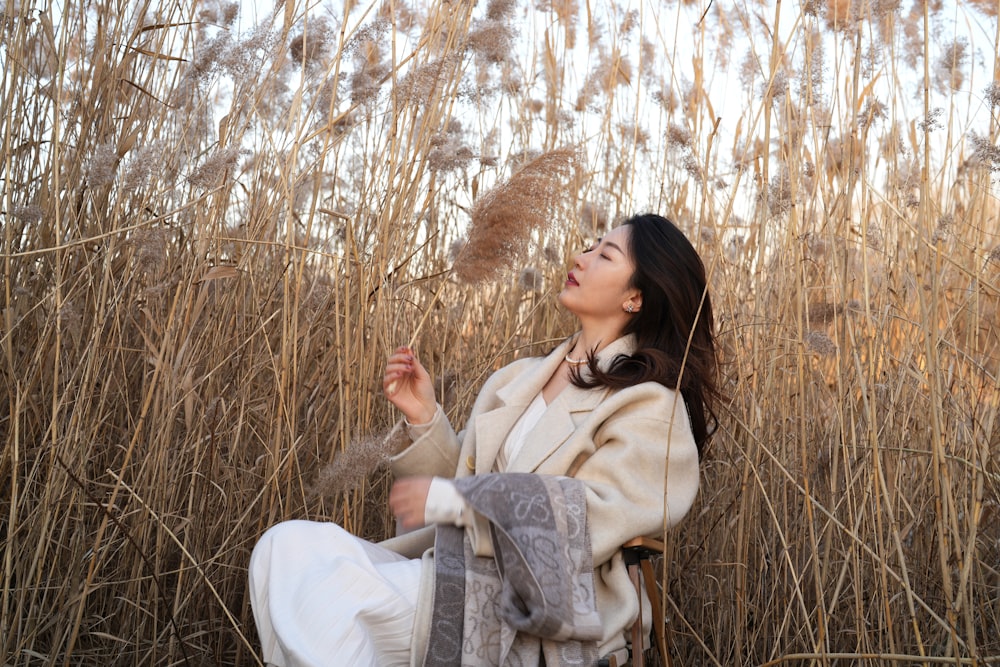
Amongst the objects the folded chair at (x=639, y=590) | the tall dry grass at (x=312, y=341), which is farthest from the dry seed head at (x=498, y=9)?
the folded chair at (x=639, y=590)

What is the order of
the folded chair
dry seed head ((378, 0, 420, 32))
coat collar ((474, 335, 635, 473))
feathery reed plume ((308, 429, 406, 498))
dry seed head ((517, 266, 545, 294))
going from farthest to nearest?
dry seed head ((517, 266, 545, 294))
dry seed head ((378, 0, 420, 32))
coat collar ((474, 335, 635, 473))
the folded chair
feathery reed plume ((308, 429, 406, 498))

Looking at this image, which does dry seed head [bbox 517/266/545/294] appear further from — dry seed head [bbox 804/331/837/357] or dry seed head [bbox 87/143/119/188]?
dry seed head [bbox 87/143/119/188]

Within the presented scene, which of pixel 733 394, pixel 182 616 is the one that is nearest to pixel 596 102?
pixel 733 394

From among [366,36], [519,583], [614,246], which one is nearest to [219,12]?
[366,36]

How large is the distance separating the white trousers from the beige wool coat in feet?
0.14

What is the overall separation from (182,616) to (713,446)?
4.19 feet

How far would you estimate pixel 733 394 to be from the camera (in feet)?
8.00

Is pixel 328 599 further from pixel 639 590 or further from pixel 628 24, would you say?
pixel 628 24

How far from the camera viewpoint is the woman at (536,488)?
1625mm

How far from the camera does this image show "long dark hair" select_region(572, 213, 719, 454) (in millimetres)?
2064

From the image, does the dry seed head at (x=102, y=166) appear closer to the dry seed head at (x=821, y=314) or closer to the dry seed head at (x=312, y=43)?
the dry seed head at (x=312, y=43)

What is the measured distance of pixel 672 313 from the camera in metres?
2.12

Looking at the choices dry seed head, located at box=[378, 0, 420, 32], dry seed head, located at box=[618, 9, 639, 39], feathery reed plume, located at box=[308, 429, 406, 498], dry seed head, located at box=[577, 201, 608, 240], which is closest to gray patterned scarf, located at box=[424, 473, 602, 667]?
feathery reed plume, located at box=[308, 429, 406, 498]

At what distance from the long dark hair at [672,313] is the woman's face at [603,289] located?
0.02 m
